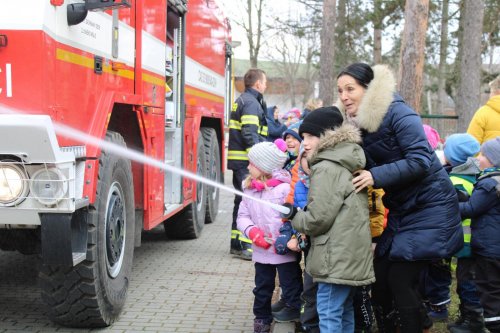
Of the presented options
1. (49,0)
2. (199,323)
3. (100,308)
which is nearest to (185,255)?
(199,323)

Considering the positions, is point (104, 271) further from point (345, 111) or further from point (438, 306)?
point (438, 306)

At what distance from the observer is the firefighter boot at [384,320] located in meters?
4.44

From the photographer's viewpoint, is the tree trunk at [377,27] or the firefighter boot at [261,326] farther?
the tree trunk at [377,27]

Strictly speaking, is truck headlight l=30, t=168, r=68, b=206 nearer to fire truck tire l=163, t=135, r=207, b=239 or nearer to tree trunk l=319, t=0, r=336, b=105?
fire truck tire l=163, t=135, r=207, b=239

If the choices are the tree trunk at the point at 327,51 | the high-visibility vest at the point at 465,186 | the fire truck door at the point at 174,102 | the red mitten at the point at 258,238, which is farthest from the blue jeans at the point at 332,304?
the tree trunk at the point at 327,51

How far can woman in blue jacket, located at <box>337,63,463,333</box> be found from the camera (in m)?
3.84

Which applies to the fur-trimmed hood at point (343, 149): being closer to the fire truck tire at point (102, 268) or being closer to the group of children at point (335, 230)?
the group of children at point (335, 230)

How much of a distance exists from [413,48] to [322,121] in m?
5.33

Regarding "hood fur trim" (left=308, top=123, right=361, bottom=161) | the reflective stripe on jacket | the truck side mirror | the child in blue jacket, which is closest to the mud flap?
the truck side mirror

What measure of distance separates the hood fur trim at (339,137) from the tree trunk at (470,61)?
11702 millimetres

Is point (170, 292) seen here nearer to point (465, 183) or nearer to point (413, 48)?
point (465, 183)

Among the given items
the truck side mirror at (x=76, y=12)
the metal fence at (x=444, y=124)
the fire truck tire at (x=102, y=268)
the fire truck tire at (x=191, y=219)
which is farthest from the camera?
the metal fence at (x=444, y=124)

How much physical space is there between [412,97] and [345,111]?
4971 millimetres

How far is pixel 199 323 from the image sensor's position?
5.16 m
